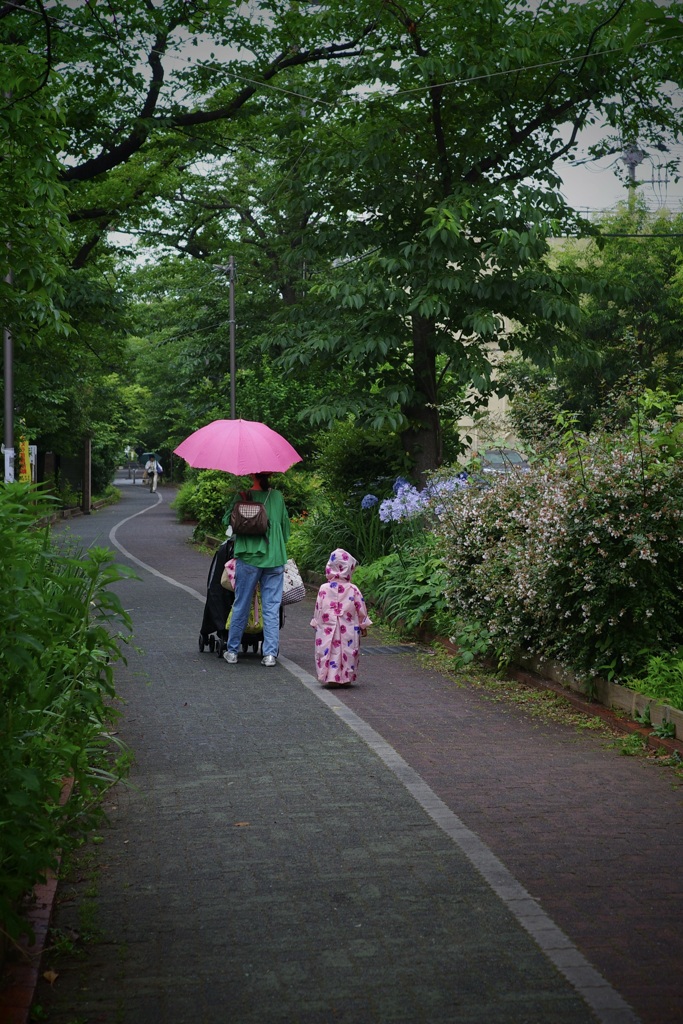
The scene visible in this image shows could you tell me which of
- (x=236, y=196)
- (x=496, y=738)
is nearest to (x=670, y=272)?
(x=236, y=196)

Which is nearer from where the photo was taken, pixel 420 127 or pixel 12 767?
pixel 12 767

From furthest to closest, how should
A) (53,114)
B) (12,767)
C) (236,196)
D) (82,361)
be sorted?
(236,196)
(82,361)
(53,114)
(12,767)

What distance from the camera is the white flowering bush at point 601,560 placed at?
8.80 meters

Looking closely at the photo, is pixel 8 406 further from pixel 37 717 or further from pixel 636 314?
pixel 636 314

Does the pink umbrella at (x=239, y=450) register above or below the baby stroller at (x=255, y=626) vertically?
above

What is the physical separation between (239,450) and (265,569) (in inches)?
45.8

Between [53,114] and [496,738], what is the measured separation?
6320 millimetres

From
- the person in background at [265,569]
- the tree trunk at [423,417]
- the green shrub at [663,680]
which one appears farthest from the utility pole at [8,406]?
the green shrub at [663,680]

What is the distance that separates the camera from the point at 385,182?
17.1m

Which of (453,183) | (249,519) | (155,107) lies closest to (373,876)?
(249,519)

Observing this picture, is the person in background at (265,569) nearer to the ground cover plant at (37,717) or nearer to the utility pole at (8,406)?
the ground cover plant at (37,717)

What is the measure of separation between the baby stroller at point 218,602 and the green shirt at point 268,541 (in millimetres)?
538

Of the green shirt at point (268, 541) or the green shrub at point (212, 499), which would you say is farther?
the green shrub at point (212, 499)

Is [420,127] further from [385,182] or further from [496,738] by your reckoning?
[496,738]
